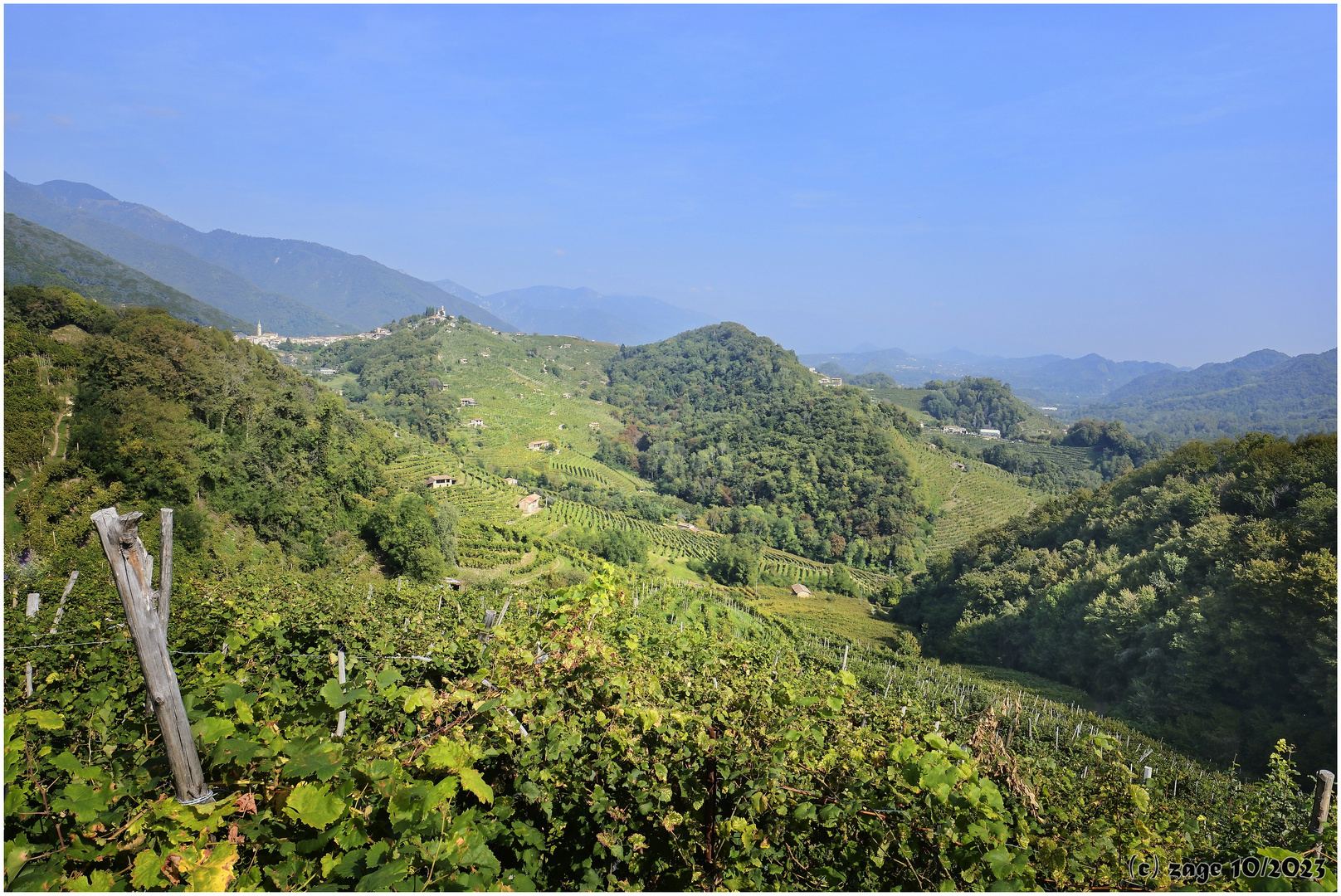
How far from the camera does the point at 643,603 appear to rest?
16297mm

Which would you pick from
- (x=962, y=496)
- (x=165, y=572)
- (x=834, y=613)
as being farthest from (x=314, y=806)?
(x=962, y=496)

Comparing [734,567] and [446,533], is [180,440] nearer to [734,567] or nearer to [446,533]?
[446,533]

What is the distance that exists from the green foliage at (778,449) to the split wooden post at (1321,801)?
51.8 metres

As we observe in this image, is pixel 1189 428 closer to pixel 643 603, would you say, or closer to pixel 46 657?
pixel 643 603

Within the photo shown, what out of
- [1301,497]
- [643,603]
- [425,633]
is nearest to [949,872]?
[425,633]

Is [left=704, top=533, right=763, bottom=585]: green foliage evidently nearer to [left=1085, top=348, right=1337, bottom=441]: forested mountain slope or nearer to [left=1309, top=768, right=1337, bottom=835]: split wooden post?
[left=1309, top=768, right=1337, bottom=835]: split wooden post

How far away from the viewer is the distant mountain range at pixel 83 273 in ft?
177

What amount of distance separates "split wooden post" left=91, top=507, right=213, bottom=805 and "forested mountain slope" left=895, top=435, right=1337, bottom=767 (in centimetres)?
2694

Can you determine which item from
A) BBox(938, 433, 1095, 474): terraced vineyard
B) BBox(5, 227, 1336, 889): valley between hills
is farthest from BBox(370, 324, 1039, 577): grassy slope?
BBox(938, 433, 1095, 474): terraced vineyard

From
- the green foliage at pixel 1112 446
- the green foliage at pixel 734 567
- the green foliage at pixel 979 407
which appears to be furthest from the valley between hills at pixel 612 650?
the green foliage at pixel 979 407

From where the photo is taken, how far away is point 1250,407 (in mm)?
150375

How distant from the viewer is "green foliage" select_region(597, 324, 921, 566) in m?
56.8

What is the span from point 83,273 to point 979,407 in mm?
131906

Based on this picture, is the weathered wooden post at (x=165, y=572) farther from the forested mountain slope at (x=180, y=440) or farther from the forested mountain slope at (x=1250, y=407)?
the forested mountain slope at (x=1250, y=407)
